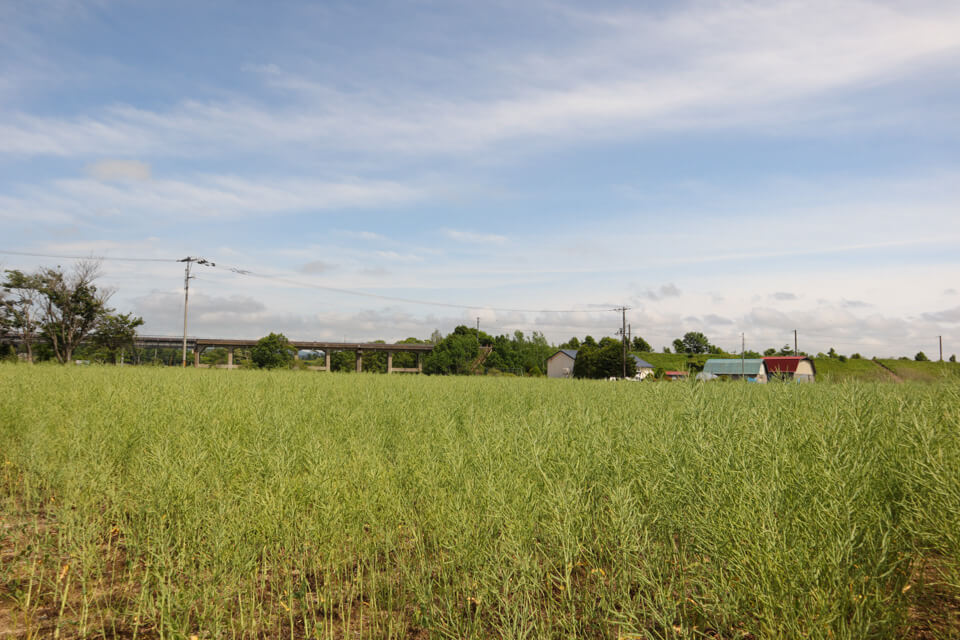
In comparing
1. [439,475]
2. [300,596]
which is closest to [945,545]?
[439,475]

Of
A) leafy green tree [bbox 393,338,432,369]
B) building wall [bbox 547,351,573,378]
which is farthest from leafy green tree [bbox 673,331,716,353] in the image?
leafy green tree [bbox 393,338,432,369]

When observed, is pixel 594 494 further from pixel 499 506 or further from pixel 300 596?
pixel 300 596

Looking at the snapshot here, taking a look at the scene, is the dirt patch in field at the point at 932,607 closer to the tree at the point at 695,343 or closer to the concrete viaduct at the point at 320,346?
the concrete viaduct at the point at 320,346

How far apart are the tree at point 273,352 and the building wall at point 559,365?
4255cm

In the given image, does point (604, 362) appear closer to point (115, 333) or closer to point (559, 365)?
point (559, 365)

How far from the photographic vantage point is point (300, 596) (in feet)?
13.0

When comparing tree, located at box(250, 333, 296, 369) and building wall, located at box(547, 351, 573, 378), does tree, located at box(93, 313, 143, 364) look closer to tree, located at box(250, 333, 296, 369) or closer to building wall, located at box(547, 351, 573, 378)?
tree, located at box(250, 333, 296, 369)

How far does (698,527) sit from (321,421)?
621 cm

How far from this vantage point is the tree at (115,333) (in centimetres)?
4200

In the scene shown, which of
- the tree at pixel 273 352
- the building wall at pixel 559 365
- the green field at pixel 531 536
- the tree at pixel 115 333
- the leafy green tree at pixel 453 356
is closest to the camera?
the green field at pixel 531 536

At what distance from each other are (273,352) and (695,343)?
237 ft

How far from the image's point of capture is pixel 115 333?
42.5m

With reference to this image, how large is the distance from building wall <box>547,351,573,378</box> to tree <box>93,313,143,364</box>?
55.4 metres

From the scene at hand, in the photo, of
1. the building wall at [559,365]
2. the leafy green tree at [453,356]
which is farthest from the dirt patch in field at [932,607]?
the building wall at [559,365]
